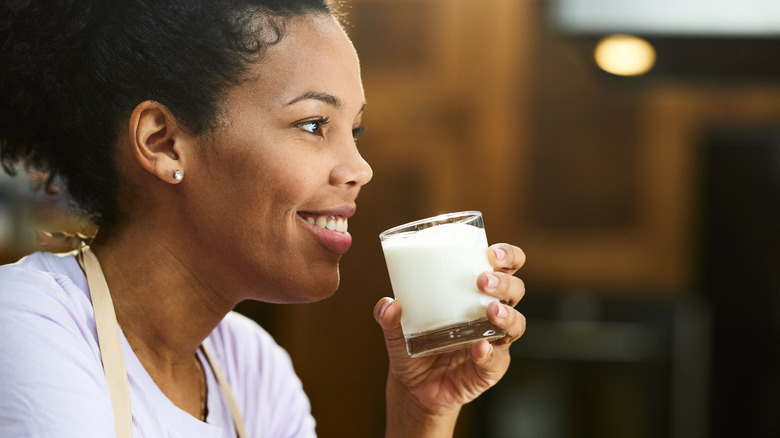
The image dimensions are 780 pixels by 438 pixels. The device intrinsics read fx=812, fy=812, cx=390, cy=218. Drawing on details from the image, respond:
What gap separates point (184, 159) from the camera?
1160mm

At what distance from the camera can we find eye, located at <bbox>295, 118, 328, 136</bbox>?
3.84 ft

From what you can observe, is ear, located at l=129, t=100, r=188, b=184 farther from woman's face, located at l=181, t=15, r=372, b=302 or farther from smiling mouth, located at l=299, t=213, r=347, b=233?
smiling mouth, located at l=299, t=213, r=347, b=233

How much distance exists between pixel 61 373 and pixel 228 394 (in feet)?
1.45

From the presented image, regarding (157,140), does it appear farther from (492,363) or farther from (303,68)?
(492,363)

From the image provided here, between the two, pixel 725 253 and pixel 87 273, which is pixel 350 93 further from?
pixel 725 253

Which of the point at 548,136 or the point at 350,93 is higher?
the point at 548,136

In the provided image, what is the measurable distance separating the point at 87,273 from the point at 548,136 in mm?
2563

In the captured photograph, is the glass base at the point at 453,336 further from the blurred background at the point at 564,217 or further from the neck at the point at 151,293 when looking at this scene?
the blurred background at the point at 564,217

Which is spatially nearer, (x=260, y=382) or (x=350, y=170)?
(x=350, y=170)

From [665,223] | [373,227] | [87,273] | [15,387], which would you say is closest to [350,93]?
[87,273]

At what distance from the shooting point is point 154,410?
113 centimetres

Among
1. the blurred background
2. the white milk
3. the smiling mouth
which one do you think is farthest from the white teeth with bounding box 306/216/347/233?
the blurred background

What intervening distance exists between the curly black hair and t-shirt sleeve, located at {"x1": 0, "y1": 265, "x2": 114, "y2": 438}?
0.25 m

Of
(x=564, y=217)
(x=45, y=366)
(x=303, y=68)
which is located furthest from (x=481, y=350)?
(x=564, y=217)
